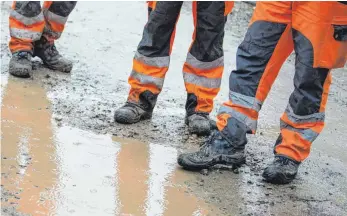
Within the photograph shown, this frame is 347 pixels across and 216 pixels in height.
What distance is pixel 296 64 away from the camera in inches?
142

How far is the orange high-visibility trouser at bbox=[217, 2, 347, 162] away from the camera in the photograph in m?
3.46

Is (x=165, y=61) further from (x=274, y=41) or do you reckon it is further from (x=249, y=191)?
(x=249, y=191)

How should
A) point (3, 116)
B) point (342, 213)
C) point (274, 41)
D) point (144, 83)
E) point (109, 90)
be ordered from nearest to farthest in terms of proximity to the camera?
point (342, 213) < point (274, 41) < point (3, 116) < point (144, 83) < point (109, 90)

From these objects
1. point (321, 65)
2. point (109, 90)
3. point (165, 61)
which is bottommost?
point (109, 90)

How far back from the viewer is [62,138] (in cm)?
371

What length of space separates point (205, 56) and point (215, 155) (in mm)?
820

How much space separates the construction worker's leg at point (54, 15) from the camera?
4.90m

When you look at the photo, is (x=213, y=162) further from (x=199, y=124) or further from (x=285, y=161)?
(x=199, y=124)

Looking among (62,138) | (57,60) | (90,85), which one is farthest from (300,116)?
(57,60)

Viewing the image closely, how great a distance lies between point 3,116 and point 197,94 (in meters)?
1.26

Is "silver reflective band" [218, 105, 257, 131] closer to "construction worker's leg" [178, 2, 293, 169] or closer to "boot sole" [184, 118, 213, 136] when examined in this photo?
"construction worker's leg" [178, 2, 293, 169]

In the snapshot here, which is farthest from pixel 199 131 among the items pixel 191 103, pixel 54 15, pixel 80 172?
pixel 54 15

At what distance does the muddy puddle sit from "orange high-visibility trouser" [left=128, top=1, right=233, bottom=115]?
1.72 ft

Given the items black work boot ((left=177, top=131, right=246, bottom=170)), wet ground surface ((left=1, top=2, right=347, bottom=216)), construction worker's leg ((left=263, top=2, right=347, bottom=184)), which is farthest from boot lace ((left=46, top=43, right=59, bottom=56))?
construction worker's leg ((left=263, top=2, right=347, bottom=184))
